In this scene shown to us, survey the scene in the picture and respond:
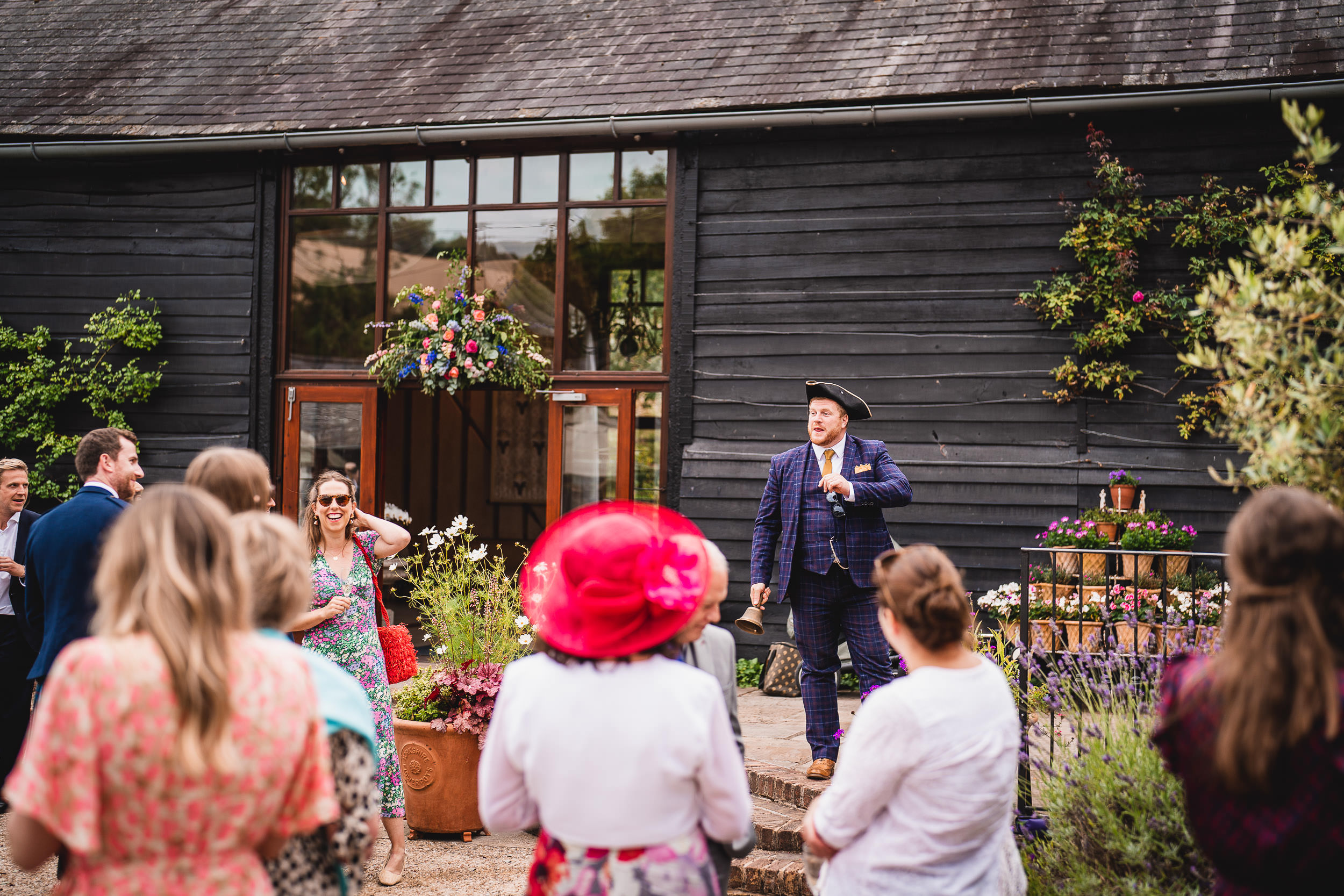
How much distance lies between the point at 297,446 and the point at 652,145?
385cm

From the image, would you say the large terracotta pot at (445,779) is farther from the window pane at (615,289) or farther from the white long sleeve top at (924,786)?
the window pane at (615,289)

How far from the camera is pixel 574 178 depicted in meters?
8.44

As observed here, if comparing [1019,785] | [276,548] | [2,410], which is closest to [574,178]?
[2,410]

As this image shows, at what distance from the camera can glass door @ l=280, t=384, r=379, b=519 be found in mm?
8695

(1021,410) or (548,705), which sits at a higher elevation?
(1021,410)

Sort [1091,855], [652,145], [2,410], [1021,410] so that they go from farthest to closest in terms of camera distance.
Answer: [2,410], [652,145], [1021,410], [1091,855]

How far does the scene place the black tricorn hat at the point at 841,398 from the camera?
4.82 m

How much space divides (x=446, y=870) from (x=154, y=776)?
2.98 meters

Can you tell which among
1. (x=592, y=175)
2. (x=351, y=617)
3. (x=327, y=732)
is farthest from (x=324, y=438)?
(x=327, y=732)

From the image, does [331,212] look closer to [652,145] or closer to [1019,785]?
[652,145]

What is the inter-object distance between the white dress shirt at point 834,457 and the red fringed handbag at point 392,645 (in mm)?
1991

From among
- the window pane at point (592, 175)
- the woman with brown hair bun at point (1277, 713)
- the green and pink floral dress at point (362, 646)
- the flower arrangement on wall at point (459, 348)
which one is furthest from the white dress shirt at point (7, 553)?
the woman with brown hair bun at point (1277, 713)

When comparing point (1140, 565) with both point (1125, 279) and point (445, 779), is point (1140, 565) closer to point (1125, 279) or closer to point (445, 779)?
point (1125, 279)

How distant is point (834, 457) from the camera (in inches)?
193
